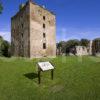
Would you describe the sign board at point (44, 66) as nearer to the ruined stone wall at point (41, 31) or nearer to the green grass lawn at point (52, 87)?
the green grass lawn at point (52, 87)

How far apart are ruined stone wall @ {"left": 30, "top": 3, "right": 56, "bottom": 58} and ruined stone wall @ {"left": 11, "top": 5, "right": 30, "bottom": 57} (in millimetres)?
1357

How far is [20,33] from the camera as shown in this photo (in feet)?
150

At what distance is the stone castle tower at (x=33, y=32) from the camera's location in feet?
137

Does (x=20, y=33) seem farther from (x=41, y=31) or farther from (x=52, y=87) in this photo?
(x=52, y=87)

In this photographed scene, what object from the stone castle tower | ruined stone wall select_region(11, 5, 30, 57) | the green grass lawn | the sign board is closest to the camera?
the green grass lawn

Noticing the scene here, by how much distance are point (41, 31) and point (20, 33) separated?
5.57 meters

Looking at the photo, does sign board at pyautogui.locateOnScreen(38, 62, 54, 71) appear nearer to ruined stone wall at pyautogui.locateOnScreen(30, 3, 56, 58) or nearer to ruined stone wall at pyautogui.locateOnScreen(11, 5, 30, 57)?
ruined stone wall at pyautogui.locateOnScreen(30, 3, 56, 58)

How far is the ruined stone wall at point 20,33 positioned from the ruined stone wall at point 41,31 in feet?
4.45

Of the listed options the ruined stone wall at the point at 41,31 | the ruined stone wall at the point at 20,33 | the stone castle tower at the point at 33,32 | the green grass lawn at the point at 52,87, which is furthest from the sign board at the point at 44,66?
the ruined stone wall at the point at 20,33

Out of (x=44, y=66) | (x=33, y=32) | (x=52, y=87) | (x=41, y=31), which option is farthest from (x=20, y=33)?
(x=52, y=87)

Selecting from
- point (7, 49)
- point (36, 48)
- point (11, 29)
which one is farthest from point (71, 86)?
point (7, 49)

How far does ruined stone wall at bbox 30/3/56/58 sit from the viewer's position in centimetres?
4184

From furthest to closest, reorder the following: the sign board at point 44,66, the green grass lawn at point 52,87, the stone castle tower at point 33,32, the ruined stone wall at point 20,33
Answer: the ruined stone wall at point 20,33 < the stone castle tower at point 33,32 < the sign board at point 44,66 < the green grass lawn at point 52,87

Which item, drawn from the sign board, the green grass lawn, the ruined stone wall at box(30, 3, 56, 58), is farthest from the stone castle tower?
the sign board
